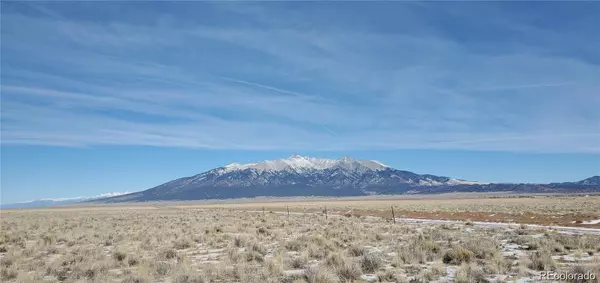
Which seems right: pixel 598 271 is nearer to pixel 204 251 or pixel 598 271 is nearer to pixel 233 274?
pixel 233 274

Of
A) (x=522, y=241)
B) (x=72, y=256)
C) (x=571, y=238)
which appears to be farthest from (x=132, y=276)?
(x=571, y=238)

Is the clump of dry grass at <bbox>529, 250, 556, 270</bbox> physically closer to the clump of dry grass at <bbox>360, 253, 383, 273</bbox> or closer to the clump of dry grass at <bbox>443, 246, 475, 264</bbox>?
the clump of dry grass at <bbox>443, 246, 475, 264</bbox>

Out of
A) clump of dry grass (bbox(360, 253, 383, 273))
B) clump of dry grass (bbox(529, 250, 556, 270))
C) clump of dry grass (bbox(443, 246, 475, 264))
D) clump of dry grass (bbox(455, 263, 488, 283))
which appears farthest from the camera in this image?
clump of dry grass (bbox(443, 246, 475, 264))

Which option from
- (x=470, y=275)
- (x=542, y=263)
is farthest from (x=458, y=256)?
(x=470, y=275)

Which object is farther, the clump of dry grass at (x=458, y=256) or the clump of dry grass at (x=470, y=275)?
the clump of dry grass at (x=458, y=256)

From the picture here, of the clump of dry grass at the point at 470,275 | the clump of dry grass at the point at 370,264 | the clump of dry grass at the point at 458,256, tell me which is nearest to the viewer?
the clump of dry grass at the point at 470,275

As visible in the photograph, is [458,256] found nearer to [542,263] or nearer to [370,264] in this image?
[542,263]

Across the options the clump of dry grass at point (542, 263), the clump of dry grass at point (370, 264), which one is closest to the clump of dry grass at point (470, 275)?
the clump of dry grass at point (542, 263)

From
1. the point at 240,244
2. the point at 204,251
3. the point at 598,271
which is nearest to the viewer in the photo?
the point at 598,271

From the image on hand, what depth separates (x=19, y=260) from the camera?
16.3 meters

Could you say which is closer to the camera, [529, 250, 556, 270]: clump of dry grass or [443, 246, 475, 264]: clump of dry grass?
[529, 250, 556, 270]: clump of dry grass

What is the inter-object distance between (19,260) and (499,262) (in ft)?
54.9

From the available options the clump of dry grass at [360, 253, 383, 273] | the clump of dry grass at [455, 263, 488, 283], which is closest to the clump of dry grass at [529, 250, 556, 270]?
the clump of dry grass at [455, 263, 488, 283]

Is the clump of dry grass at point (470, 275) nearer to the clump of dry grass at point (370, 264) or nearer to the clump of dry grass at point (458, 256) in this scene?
the clump of dry grass at point (458, 256)
